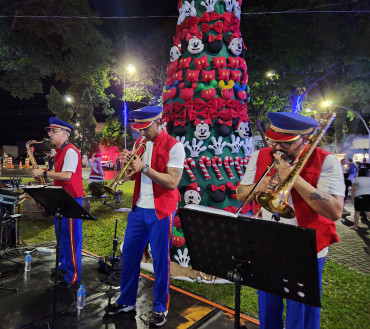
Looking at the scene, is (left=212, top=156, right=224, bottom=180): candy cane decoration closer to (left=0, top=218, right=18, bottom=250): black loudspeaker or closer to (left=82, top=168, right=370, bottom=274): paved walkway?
(left=82, top=168, right=370, bottom=274): paved walkway

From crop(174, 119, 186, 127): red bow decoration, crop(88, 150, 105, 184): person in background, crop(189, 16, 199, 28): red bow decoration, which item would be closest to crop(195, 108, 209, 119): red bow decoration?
crop(174, 119, 186, 127): red bow decoration

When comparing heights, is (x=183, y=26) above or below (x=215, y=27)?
above

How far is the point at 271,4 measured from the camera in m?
19.0

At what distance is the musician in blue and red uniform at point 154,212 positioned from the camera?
375cm

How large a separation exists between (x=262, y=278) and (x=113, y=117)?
171 ft

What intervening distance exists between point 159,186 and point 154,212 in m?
0.35

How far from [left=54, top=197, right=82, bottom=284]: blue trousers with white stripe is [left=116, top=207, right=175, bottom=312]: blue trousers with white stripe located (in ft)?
4.11

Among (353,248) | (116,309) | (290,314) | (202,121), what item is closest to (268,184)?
(290,314)

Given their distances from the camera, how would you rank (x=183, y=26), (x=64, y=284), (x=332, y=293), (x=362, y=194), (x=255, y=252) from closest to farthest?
(x=255, y=252) < (x=64, y=284) < (x=332, y=293) < (x=183, y=26) < (x=362, y=194)

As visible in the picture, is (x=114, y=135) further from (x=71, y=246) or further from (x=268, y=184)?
(x=268, y=184)

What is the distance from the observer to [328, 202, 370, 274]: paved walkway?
7121 millimetres

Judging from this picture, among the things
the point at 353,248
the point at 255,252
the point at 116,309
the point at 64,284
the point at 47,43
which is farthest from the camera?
the point at 47,43

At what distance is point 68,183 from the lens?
467 cm

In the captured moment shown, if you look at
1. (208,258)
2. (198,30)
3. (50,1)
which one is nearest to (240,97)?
(198,30)
